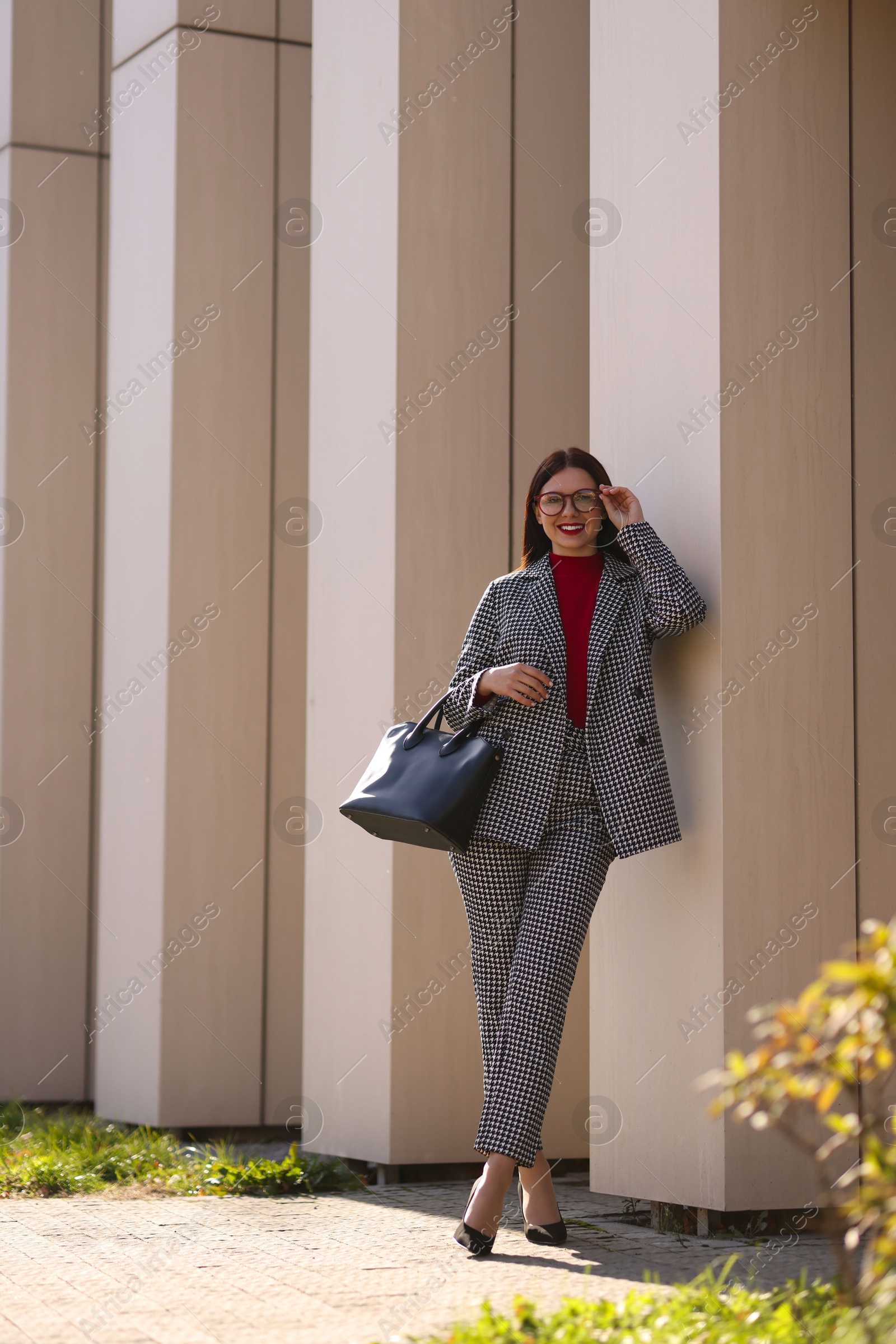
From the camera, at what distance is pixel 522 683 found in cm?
386

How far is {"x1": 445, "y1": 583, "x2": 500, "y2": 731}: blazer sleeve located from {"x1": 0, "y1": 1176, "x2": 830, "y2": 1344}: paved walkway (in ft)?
4.27

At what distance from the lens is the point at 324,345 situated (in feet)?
19.0

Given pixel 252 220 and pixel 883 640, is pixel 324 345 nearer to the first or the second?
pixel 252 220

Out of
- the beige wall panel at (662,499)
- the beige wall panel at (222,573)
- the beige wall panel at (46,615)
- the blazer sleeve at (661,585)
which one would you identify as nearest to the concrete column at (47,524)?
the beige wall panel at (46,615)

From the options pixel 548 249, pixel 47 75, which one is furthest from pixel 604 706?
pixel 47 75

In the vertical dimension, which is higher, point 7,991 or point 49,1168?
point 7,991

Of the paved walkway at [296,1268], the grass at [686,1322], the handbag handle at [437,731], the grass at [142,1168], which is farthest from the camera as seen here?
the grass at [142,1168]

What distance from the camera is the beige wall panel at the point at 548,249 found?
5.61 meters

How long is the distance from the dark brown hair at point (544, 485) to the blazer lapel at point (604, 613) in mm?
136

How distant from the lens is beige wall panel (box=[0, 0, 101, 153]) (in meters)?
7.84

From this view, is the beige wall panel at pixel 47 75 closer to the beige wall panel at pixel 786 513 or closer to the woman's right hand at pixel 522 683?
the beige wall panel at pixel 786 513

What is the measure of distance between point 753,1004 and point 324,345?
9.86ft

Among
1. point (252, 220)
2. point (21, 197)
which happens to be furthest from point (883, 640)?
point (21, 197)

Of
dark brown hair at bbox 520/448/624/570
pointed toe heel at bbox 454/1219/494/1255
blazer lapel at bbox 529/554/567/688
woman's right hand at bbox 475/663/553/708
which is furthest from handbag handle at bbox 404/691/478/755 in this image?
pointed toe heel at bbox 454/1219/494/1255
